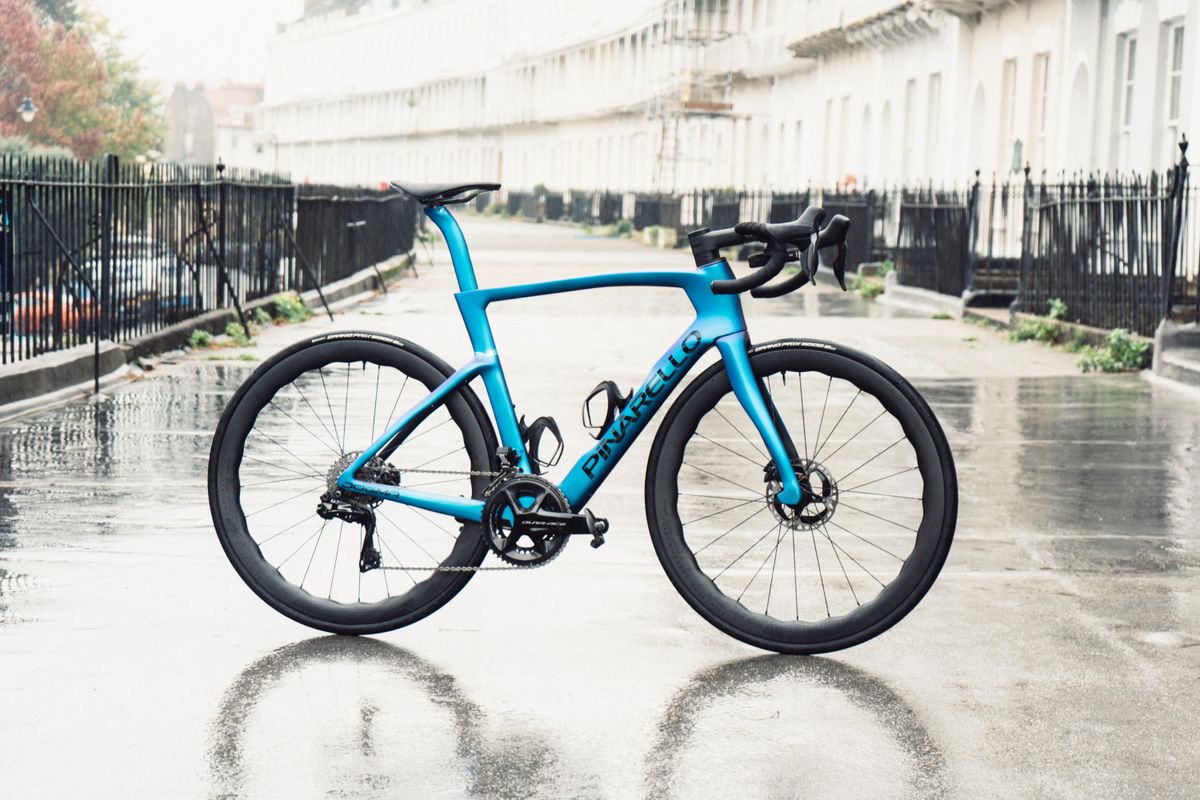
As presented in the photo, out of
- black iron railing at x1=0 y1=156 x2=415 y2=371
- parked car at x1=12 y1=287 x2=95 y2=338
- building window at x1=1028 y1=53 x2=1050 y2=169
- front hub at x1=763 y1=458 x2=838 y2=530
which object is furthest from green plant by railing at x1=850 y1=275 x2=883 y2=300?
front hub at x1=763 y1=458 x2=838 y2=530

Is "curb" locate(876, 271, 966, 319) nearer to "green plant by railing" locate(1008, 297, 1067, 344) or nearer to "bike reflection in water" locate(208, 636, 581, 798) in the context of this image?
"green plant by railing" locate(1008, 297, 1067, 344)

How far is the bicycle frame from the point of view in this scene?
17.4ft

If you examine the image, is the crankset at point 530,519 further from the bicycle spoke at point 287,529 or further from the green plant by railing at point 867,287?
the green plant by railing at point 867,287

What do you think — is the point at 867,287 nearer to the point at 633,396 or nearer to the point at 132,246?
the point at 132,246

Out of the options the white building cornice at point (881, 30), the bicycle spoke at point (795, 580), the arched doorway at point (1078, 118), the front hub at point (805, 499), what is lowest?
the bicycle spoke at point (795, 580)

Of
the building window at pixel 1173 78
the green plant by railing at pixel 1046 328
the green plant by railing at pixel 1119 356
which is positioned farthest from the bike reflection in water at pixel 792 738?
the building window at pixel 1173 78

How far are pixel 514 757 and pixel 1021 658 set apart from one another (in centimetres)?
169

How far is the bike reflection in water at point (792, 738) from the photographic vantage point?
4258 millimetres

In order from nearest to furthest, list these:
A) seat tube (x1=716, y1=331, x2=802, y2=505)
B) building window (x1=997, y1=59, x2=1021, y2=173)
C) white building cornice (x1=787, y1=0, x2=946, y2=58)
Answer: seat tube (x1=716, y1=331, x2=802, y2=505), building window (x1=997, y1=59, x2=1021, y2=173), white building cornice (x1=787, y1=0, x2=946, y2=58)

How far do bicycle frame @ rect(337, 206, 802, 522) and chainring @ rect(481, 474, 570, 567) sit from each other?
0.27 ft

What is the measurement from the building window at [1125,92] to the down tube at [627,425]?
62.6 ft

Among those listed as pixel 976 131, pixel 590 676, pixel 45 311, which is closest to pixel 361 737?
pixel 590 676

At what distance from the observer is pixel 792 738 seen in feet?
15.1

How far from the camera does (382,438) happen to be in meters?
5.49
